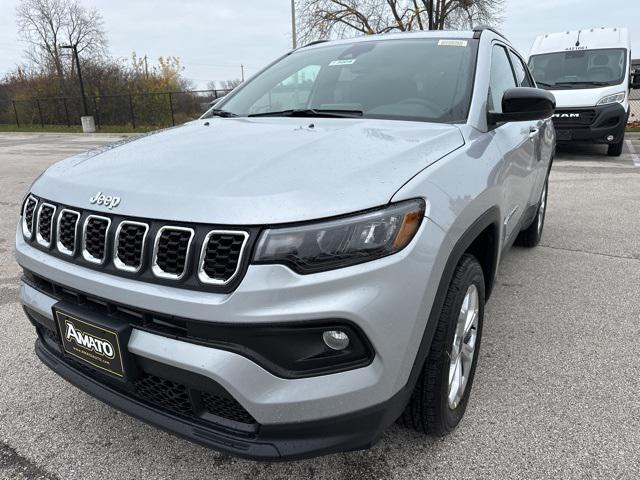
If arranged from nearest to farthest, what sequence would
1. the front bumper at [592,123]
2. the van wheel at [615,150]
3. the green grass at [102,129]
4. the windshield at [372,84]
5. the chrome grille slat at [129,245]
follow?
the chrome grille slat at [129,245] < the windshield at [372,84] < the front bumper at [592,123] < the van wheel at [615,150] < the green grass at [102,129]

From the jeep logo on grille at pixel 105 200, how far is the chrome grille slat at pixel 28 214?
1.52ft

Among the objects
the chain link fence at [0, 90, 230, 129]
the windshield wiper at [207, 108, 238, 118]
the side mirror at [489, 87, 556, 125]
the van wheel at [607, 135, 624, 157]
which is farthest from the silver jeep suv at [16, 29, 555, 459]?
the chain link fence at [0, 90, 230, 129]

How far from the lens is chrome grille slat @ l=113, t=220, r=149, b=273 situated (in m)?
1.58

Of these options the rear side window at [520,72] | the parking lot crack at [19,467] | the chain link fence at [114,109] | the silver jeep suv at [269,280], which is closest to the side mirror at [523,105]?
the silver jeep suv at [269,280]

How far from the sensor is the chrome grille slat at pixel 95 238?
167 centimetres

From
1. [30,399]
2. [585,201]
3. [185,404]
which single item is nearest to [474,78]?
[185,404]

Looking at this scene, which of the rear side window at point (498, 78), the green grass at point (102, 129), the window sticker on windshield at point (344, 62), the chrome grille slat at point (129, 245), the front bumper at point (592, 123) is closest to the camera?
the chrome grille slat at point (129, 245)

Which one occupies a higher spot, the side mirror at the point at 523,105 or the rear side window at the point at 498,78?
the rear side window at the point at 498,78

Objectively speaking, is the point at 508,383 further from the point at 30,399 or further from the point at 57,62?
the point at 57,62

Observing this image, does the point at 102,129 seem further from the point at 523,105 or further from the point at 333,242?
the point at 333,242

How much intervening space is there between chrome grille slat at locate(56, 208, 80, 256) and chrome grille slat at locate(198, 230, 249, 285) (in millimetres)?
581

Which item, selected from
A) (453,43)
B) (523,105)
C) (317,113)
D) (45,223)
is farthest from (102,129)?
(523,105)

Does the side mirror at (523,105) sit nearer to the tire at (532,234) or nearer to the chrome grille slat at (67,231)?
the chrome grille slat at (67,231)

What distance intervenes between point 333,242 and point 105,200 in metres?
0.80
